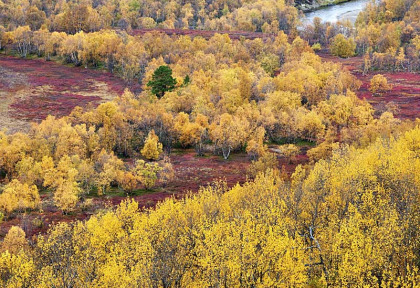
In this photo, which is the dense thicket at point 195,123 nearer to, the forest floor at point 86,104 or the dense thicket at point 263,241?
the forest floor at point 86,104

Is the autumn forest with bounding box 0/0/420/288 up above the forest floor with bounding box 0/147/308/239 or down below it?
above

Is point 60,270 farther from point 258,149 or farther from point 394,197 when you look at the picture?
point 258,149

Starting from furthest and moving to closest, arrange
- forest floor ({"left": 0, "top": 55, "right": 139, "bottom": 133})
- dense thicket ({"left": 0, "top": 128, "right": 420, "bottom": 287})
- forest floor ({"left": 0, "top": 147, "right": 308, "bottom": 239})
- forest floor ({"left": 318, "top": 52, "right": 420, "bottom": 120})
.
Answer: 1. forest floor ({"left": 0, "top": 55, "right": 139, "bottom": 133})
2. forest floor ({"left": 318, "top": 52, "right": 420, "bottom": 120})
3. forest floor ({"left": 0, "top": 147, "right": 308, "bottom": 239})
4. dense thicket ({"left": 0, "top": 128, "right": 420, "bottom": 287})

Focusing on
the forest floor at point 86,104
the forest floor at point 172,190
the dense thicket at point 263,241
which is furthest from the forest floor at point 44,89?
the dense thicket at point 263,241

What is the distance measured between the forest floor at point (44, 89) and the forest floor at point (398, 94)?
245 ft

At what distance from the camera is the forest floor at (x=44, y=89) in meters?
119

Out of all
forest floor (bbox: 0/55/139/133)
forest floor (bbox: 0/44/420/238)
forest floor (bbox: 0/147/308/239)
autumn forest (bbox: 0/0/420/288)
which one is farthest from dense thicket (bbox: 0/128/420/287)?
forest floor (bbox: 0/55/139/133)

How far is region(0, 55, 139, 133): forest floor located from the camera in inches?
4678

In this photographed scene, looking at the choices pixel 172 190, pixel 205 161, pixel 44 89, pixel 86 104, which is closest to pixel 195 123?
pixel 205 161

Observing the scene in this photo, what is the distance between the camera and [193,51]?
152750 mm

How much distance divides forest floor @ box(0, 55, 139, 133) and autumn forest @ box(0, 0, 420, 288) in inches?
34.2

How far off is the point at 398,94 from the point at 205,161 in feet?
238

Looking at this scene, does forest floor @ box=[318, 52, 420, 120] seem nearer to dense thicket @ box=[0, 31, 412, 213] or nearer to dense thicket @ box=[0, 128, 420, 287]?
dense thicket @ box=[0, 31, 412, 213]

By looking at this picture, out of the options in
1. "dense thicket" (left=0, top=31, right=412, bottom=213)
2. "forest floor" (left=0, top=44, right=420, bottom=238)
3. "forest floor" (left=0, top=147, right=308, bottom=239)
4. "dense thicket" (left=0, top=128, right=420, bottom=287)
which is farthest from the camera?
"dense thicket" (left=0, top=31, right=412, bottom=213)
